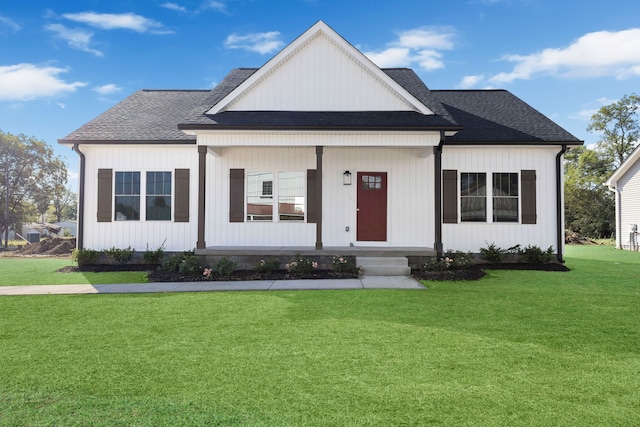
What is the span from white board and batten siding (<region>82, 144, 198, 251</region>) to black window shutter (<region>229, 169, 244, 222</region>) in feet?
3.77

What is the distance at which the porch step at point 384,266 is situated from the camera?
959cm

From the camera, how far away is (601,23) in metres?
14.9

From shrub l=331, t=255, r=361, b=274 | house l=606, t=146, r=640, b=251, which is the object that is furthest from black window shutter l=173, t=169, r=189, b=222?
house l=606, t=146, r=640, b=251

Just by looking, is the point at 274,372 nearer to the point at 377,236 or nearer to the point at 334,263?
the point at 334,263

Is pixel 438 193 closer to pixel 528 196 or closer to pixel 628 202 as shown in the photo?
pixel 528 196

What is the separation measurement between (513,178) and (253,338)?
1019 centimetres

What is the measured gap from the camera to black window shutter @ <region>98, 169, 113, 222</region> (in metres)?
11.7

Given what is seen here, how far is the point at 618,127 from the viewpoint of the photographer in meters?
31.2

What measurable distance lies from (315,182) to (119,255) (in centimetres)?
642

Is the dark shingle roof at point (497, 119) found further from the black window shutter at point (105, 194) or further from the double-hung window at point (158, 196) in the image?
the black window shutter at point (105, 194)

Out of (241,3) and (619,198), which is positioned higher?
(241,3)

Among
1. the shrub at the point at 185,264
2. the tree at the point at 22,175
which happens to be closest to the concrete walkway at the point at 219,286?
the shrub at the point at 185,264

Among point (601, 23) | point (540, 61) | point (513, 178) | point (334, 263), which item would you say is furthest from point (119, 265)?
point (540, 61)

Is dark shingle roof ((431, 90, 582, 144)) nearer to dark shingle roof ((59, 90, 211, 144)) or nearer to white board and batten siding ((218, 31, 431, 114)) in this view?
white board and batten siding ((218, 31, 431, 114))
